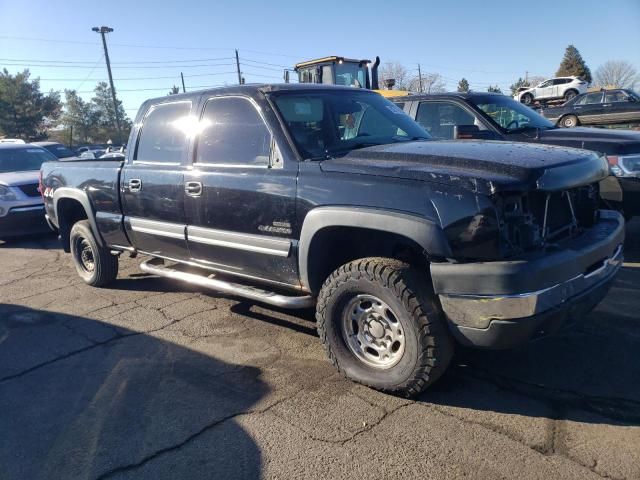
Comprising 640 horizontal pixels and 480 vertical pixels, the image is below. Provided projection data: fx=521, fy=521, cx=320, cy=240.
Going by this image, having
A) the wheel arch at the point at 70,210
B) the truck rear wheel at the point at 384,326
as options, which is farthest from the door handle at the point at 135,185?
the truck rear wheel at the point at 384,326

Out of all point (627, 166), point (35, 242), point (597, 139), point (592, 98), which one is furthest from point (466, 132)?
point (592, 98)

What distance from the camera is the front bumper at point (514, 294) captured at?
8.71 feet

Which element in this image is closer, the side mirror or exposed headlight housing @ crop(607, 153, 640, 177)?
the side mirror

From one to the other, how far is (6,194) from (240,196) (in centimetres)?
698

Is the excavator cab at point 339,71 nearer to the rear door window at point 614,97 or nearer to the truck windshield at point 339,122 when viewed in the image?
the truck windshield at point 339,122

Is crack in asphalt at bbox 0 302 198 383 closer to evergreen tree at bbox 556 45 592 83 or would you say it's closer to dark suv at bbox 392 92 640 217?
dark suv at bbox 392 92 640 217

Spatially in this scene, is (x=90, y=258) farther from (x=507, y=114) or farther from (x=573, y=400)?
(x=507, y=114)

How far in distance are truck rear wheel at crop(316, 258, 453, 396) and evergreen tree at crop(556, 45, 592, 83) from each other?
62.9 m

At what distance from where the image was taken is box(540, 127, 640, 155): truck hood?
19.1 feet

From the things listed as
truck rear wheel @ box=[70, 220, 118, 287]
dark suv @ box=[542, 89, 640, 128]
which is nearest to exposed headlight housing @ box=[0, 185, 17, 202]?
truck rear wheel @ box=[70, 220, 118, 287]

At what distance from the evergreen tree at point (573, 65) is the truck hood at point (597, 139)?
192ft

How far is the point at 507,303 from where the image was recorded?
267cm

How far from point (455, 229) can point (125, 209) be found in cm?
348

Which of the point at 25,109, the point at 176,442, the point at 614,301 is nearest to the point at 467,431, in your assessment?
the point at 176,442
